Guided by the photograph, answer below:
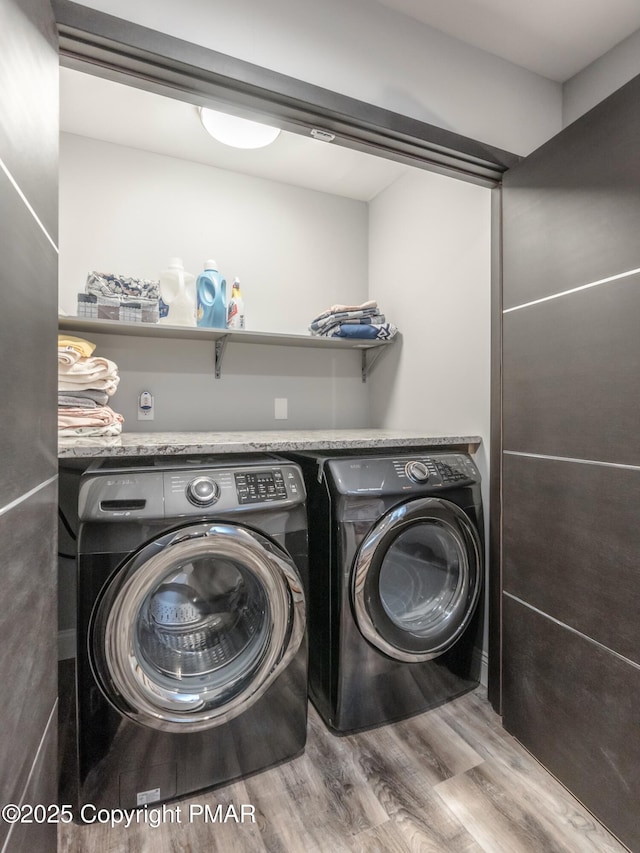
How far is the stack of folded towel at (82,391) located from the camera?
1.47m

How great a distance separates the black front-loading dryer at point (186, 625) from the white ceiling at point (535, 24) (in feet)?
5.04

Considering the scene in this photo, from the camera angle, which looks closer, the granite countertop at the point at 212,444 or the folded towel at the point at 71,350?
the granite countertop at the point at 212,444

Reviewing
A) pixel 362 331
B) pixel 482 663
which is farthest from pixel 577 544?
pixel 362 331

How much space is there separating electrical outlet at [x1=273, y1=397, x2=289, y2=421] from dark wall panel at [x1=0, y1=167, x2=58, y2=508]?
1422 millimetres

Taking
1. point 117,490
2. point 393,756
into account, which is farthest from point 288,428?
point 393,756

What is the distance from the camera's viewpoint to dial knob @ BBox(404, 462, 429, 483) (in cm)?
156

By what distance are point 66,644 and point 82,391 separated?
836 millimetres

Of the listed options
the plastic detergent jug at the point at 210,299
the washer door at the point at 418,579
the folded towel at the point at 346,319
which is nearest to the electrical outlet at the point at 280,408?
the folded towel at the point at 346,319

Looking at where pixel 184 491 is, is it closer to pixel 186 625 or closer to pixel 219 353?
pixel 186 625

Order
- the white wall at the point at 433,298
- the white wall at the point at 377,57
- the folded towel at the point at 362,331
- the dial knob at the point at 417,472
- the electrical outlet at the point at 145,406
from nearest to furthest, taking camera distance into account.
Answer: the white wall at the point at 377,57 → the dial knob at the point at 417,472 → the white wall at the point at 433,298 → the electrical outlet at the point at 145,406 → the folded towel at the point at 362,331

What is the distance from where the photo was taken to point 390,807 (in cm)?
123

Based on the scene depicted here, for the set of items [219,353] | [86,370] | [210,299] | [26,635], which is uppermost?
[210,299]

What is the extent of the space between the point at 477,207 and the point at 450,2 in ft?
2.20

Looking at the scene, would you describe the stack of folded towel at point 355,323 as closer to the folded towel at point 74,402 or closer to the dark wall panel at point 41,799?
the folded towel at point 74,402
